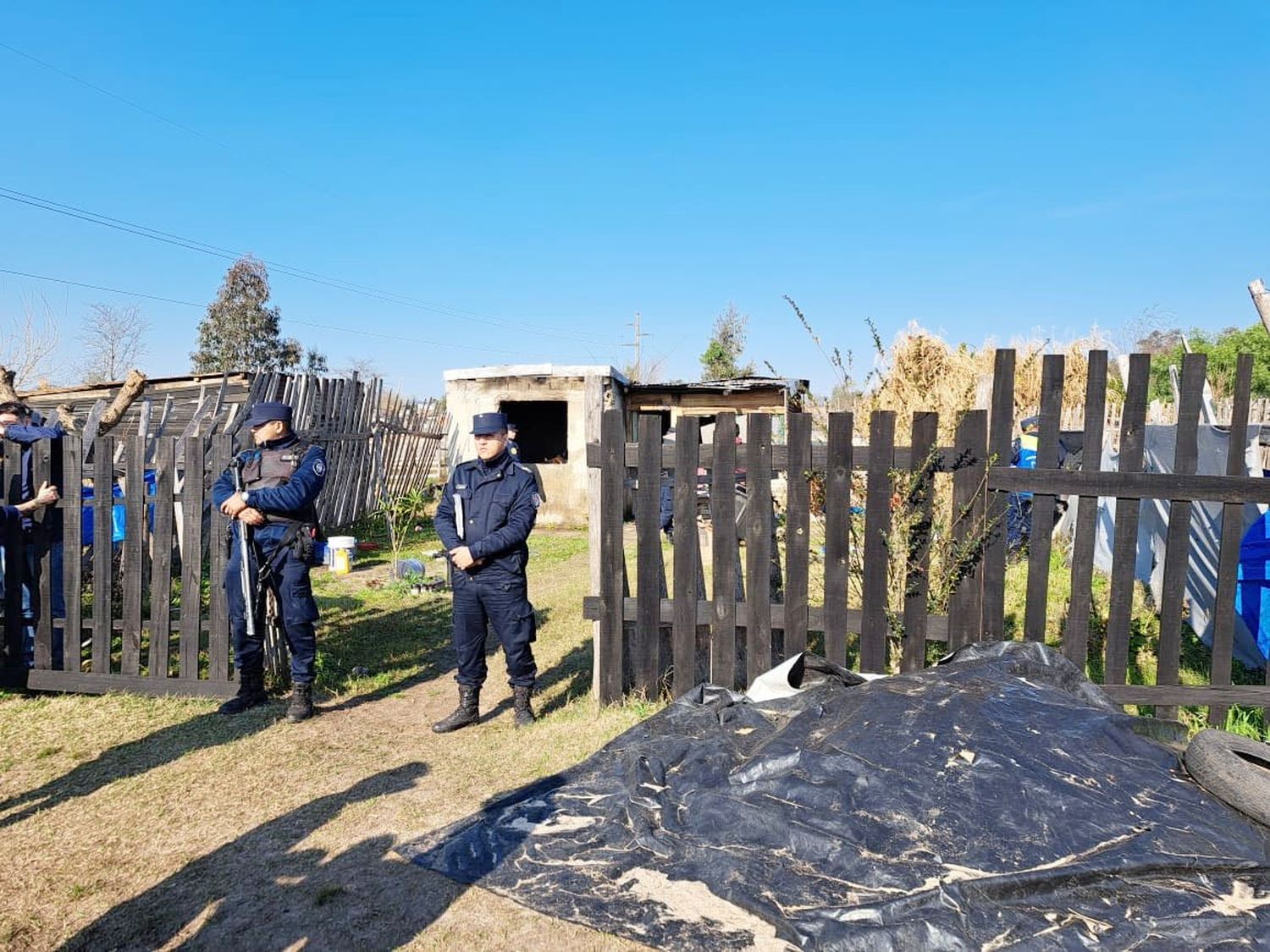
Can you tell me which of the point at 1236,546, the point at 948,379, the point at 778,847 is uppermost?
the point at 948,379

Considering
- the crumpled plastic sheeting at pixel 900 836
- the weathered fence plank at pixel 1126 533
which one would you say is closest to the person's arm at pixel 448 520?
the crumpled plastic sheeting at pixel 900 836

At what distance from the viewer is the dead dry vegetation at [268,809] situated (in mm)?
2867

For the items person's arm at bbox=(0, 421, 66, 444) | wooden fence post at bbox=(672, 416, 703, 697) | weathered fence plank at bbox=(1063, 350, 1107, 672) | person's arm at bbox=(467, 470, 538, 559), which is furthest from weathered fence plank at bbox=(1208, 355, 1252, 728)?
person's arm at bbox=(0, 421, 66, 444)

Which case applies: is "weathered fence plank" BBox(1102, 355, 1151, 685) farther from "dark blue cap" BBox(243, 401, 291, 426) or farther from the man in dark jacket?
the man in dark jacket

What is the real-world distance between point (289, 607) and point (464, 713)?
4.00ft

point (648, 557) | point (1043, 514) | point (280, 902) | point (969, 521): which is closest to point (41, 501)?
point (280, 902)

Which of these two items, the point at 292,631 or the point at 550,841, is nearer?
the point at 550,841

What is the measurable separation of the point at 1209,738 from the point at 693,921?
6.81ft

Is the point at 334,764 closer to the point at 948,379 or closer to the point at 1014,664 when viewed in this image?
the point at 1014,664

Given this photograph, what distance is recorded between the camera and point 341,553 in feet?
33.2

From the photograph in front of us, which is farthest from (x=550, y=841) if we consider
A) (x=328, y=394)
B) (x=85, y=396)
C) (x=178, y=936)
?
(x=85, y=396)

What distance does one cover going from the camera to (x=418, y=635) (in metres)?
7.17

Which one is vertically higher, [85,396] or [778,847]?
[85,396]

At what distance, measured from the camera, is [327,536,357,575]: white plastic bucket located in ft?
33.0
